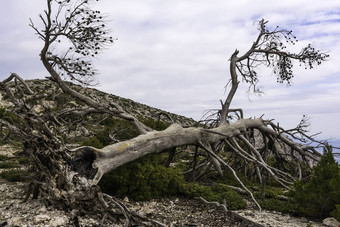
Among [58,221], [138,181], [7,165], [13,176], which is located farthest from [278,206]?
[7,165]

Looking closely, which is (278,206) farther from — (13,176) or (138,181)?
(13,176)

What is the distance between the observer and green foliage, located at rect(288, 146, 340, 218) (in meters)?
6.37

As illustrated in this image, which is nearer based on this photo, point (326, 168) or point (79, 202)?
point (79, 202)

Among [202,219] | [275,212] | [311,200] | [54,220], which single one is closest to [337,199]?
[311,200]

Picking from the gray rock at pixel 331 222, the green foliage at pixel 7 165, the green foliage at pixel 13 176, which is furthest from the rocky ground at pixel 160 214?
the green foliage at pixel 7 165

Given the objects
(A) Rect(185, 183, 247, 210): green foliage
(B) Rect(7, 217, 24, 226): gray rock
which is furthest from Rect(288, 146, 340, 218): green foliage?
(B) Rect(7, 217, 24, 226): gray rock

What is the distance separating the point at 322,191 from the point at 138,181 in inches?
162

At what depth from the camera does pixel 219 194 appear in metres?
8.10

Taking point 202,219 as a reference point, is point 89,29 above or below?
above

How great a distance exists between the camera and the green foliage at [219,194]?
7.68m

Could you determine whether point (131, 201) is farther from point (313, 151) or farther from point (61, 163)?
point (313, 151)

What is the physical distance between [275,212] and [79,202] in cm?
461

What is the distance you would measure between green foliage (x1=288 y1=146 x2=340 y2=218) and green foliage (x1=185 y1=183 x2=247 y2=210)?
1.41 meters

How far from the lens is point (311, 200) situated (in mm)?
6660
